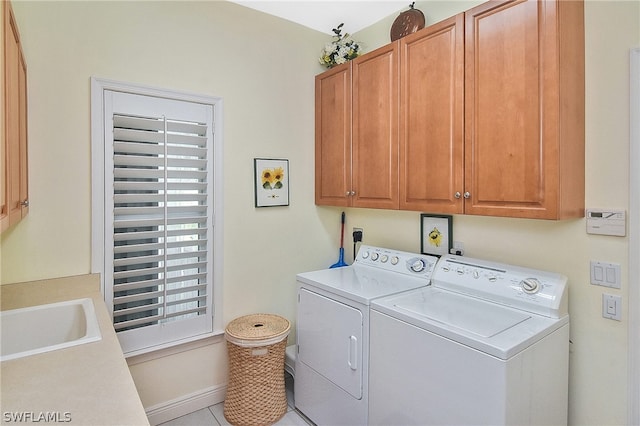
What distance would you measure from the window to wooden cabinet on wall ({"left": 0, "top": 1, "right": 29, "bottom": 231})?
14.9 inches

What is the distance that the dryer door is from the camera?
1.95 meters

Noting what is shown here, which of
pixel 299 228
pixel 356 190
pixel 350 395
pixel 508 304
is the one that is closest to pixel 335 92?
pixel 356 190

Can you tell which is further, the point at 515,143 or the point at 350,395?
the point at 350,395

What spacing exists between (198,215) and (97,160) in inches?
25.9

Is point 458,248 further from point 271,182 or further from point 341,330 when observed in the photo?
point 271,182

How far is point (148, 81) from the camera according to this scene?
86.2 inches

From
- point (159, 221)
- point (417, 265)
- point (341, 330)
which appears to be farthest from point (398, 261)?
point (159, 221)

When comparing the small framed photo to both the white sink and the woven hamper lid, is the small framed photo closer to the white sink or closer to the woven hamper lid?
the woven hamper lid

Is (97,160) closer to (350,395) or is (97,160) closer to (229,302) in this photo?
(229,302)

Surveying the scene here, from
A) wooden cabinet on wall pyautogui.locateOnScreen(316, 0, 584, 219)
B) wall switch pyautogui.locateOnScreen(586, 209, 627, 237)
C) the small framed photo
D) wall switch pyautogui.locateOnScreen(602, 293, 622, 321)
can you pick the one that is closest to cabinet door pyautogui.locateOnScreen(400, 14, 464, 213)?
wooden cabinet on wall pyautogui.locateOnScreen(316, 0, 584, 219)

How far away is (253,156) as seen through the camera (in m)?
2.62

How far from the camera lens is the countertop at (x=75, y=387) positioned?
33.4 inches

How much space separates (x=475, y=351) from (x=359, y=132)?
1.61 metres

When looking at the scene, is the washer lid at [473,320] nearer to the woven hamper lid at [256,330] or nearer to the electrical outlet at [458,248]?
the electrical outlet at [458,248]
